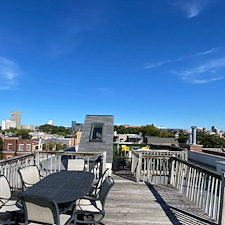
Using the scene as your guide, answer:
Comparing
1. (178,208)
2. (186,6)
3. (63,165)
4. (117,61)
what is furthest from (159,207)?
(117,61)

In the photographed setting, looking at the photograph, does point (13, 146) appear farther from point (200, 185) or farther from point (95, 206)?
point (95, 206)

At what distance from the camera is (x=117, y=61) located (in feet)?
57.5

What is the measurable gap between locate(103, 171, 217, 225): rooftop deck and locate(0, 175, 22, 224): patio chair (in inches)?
56.1

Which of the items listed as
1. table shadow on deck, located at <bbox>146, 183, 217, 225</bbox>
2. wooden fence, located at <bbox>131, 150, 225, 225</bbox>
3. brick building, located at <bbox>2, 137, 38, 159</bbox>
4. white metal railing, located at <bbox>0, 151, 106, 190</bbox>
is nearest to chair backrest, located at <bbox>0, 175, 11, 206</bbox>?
white metal railing, located at <bbox>0, 151, 106, 190</bbox>

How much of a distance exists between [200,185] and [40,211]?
3724mm

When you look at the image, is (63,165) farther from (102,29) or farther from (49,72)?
(49,72)

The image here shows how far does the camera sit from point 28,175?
145 inches

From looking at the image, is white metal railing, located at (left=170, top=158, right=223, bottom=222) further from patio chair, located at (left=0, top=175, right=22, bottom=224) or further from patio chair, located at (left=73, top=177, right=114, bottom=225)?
patio chair, located at (left=0, top=175, right=22, bottom=224)

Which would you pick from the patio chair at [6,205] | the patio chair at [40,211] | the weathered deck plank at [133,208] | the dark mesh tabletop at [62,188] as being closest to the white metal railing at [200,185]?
the weathered deck plank at [133,208]

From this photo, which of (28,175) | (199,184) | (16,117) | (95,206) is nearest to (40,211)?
(95,206)

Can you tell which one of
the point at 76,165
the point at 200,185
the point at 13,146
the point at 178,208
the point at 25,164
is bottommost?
the point at 13,146

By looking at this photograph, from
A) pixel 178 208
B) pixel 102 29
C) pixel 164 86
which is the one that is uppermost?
pixel 102 29

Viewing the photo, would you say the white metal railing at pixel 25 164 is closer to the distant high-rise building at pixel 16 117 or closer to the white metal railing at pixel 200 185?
the white metal railing at pixel 200 185

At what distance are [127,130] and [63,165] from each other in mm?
61136
